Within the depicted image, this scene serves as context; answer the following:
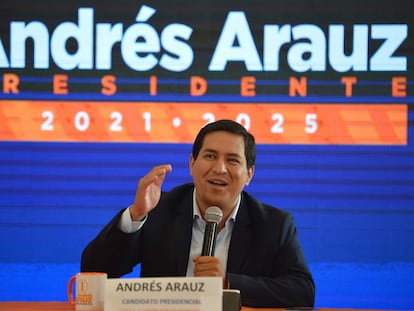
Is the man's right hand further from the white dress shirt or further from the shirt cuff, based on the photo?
the white dress shirt

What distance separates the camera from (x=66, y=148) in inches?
187

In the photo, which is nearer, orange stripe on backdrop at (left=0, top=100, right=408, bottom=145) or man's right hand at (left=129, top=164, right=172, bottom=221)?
man's right hand at (left=129, top=164, right=172, bottom=221)

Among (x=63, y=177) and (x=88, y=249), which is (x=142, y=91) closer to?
(x=63, y=177)

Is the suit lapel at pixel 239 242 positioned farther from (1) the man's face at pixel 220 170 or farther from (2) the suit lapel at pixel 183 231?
(2) the suit lapel at pixel 183 231

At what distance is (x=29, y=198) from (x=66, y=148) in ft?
1.24

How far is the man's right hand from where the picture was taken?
2.64 meters

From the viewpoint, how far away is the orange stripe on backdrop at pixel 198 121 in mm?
4711

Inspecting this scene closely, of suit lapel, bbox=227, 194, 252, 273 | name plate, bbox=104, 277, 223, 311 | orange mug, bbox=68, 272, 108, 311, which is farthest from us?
suit lapel, bbox=227, 194, 252, 273

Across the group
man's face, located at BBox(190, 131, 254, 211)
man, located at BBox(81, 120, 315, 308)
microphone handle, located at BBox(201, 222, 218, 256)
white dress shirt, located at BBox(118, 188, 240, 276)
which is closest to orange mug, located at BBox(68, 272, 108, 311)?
microphone handle, located at BBox(201, 222, 218, 256)

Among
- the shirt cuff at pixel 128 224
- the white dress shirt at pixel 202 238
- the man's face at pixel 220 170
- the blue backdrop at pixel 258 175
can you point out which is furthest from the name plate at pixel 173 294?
the blue backdrop at pixel 258 175

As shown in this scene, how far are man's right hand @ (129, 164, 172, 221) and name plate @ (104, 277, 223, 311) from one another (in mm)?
762

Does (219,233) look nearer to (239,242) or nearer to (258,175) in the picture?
(239,242)

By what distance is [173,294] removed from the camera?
1.88 metres

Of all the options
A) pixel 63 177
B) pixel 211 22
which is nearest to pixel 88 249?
pixel 63 177
